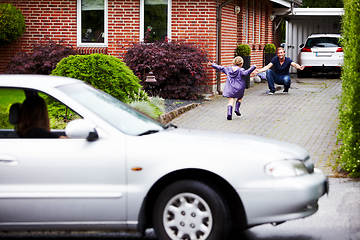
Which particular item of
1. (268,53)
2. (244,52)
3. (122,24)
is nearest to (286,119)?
(122,24)

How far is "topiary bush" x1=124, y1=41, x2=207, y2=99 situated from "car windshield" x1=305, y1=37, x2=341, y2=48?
419 inches

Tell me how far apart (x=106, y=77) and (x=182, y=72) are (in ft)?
14.1

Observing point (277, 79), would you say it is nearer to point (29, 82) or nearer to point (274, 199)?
point (29, 82)

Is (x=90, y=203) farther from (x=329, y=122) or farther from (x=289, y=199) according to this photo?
(x=329, y=122)

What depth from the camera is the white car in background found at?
2762cm

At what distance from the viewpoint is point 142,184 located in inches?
228

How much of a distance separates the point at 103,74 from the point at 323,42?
1583 cm

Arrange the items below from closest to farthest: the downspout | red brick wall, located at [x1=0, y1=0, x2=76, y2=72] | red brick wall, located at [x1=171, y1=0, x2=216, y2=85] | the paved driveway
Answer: the paved driveway < red brick wall, located at [x1=171, y1=0, x2=216, y2=85] < the downspout < red brick wall, located at [x1=0, y1=0, x2=76, y2=72]

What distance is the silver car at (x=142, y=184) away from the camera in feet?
18.9

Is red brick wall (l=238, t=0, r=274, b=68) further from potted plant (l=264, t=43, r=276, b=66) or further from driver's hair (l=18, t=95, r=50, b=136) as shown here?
driver's hair (l=18, t=95, r=50, b=136)

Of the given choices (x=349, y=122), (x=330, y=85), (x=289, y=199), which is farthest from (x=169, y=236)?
(x=330, y=85)

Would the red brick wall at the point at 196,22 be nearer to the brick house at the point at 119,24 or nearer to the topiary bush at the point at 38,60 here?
the brick house at the point at 119,24

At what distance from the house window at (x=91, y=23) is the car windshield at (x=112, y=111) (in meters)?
13.7

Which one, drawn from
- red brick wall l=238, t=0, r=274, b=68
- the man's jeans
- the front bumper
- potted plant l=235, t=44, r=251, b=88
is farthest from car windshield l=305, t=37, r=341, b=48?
the front bumper
